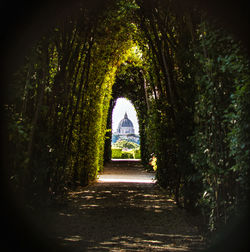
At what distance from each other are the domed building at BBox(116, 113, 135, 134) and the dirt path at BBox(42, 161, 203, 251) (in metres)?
56.4

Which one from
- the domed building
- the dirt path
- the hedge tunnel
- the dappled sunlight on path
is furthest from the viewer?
the domed building

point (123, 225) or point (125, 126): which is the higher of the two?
point (125, 126)

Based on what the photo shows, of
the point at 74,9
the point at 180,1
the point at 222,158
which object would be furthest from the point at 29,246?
the point at 74,9

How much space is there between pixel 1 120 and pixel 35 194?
1.71 metres

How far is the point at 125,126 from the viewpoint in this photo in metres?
63.1

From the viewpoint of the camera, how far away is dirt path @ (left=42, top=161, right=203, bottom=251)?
3.13 metres

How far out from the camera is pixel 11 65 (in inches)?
99.7

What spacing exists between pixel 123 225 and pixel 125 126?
5909 cm

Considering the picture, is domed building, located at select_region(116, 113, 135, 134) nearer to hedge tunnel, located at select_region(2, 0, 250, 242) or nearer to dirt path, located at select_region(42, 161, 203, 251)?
hedge tunnel, located at select_region(2, 0, 250, 242)

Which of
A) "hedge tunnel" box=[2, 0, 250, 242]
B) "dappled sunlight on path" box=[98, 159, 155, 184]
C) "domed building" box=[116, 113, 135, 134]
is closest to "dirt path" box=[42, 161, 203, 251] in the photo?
"hedge tunnel" box=[2, 0, 250, 242]

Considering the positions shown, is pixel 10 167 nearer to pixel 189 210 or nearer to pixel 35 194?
pixel 35 194

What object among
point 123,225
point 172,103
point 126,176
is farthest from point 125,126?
point 123,225

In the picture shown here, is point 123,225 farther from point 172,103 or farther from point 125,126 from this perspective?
point 125,126

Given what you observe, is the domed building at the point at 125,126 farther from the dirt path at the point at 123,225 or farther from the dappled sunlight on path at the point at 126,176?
the dirt path at the point at 123,225
